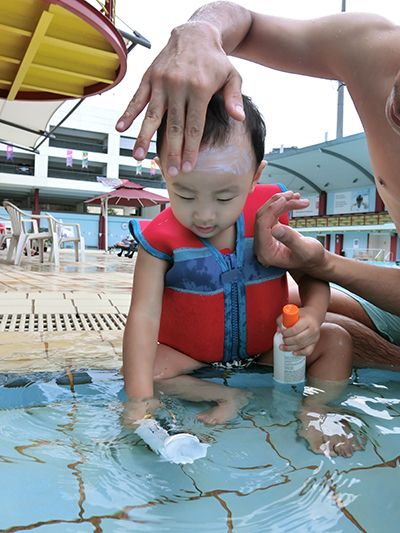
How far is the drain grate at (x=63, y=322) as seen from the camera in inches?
111

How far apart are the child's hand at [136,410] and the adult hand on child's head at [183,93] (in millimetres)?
746

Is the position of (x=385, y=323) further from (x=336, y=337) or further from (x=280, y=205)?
(x=280, y=205)

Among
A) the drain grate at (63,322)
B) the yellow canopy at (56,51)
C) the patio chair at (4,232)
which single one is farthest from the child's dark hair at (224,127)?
the patio chair at (4,232)

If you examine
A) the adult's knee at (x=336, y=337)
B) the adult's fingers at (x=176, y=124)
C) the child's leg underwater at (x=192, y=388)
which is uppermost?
the adult's fingers at (x=176, y=124)

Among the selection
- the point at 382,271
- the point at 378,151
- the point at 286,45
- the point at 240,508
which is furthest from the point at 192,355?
the point at 286,45

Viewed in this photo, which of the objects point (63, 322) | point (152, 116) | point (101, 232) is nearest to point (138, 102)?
point (152, 116)

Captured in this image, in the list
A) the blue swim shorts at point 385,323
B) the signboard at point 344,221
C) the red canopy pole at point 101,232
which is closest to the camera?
the blue swim shorts at point 385,323

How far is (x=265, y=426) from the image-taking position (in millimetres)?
1348

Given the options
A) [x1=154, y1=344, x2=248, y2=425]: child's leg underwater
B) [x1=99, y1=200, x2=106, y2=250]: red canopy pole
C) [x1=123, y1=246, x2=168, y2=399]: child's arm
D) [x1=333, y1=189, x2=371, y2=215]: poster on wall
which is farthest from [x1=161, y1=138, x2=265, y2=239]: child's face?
[x1=99, y1=200, x2=106, y2=250]: red canopy pole

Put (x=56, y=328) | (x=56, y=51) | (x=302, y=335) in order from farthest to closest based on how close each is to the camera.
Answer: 1. (x=56, y=51)
2. (x=56, y=328)
3. (x=302, y=335)

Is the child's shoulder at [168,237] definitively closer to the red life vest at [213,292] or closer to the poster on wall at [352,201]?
the red life vest at [213,292]

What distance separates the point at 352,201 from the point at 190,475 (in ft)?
82.9

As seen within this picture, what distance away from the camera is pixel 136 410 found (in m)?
1.38

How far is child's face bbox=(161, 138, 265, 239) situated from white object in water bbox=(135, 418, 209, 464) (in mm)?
683
